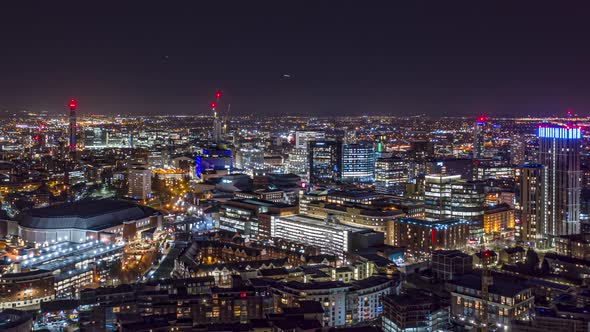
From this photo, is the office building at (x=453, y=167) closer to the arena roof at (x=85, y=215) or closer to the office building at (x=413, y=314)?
the arena roof at (x=85, y=215)

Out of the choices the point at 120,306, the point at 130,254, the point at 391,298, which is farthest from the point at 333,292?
the point at 130,254

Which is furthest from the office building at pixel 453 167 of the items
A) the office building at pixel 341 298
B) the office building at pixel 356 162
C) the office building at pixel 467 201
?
the office building at pixel 341 298

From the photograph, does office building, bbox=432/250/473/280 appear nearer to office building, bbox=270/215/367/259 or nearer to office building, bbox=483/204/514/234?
office building, bbox=270/215/367/259

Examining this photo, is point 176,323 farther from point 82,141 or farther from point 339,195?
point 82,141

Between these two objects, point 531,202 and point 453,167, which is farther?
point 453,167

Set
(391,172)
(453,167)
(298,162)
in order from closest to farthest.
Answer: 1. (453,167)
2. (391,172)
3. (298,162)

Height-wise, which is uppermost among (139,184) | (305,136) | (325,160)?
(305,136)

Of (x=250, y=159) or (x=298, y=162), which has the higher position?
(x=250, y=159)

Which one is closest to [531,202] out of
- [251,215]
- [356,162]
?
[251,215]

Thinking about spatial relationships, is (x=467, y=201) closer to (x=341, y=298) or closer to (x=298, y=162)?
(x=341, y=298)
